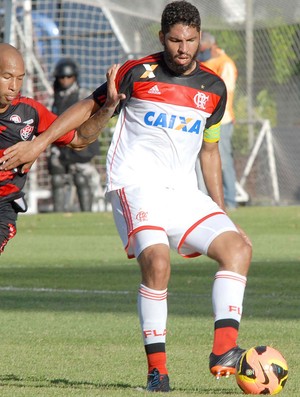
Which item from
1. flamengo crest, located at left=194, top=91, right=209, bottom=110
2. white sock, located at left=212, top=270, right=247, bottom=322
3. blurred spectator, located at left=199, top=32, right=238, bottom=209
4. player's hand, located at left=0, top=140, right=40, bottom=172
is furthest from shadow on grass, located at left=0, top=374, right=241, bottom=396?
blurred spectator, located at left=199, top=32, right=238, bottom=209

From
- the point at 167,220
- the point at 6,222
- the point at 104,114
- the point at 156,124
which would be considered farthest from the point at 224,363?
the point at 6,222

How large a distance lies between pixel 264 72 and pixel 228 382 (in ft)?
58.9

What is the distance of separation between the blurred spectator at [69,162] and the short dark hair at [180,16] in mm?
12700

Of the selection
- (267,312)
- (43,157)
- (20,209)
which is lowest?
(43,157)

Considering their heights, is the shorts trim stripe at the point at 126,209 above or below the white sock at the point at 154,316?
above

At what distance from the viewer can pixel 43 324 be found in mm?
8844

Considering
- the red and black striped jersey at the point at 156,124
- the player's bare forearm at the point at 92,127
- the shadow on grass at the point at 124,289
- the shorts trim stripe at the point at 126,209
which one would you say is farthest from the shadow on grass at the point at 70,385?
the shadow on grass at the point at 124,289

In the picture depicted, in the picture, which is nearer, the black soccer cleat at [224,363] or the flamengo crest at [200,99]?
the black soccer cleat at [224,363]

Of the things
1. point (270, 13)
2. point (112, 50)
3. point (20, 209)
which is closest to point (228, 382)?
point (20, 209)

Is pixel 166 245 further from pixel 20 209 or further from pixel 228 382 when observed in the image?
pixel 20 209

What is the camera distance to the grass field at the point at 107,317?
6621mm

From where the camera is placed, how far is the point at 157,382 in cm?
616

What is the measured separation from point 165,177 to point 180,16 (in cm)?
86

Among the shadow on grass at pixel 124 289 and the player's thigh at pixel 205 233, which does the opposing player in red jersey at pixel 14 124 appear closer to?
the player's thigh at pixel 205 233
